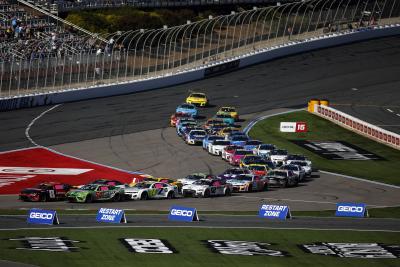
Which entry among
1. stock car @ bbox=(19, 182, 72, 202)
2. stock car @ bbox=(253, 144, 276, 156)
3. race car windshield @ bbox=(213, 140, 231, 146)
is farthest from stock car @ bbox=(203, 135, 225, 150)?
stock car @ bbox=(19, 182, 72, 202)

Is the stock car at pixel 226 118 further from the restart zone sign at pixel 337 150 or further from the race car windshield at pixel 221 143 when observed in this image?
the race car windshield at pixel 221 143

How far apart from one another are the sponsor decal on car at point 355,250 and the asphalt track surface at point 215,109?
9599mm

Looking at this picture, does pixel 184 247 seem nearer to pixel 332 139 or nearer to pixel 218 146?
pixel 218 146

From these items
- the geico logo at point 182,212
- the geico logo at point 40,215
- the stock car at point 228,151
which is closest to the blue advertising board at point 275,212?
the geico logo at point 182,212

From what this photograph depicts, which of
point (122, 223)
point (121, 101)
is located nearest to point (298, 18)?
point (121, 101)

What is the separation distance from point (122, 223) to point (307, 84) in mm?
54765

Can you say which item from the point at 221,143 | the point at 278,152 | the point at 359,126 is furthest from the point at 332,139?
the point at 278,152

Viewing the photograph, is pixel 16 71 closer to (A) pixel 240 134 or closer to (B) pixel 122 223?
(A) pixel 240 134

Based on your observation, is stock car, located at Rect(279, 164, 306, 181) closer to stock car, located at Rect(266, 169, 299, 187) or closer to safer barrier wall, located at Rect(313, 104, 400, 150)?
stock car, located at Rect(266, 169, 299, 187)

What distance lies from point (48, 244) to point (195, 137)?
105ft

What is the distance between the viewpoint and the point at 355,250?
45.7 m

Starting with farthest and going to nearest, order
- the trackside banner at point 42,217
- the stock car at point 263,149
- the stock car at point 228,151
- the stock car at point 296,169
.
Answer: the stock car at point 263,149, the stock car at point 228,151, the stock car at point 296,169, the trackside banner at point 42,217

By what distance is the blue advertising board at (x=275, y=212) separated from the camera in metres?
51.6

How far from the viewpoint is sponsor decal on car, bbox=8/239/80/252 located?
43.2 m
